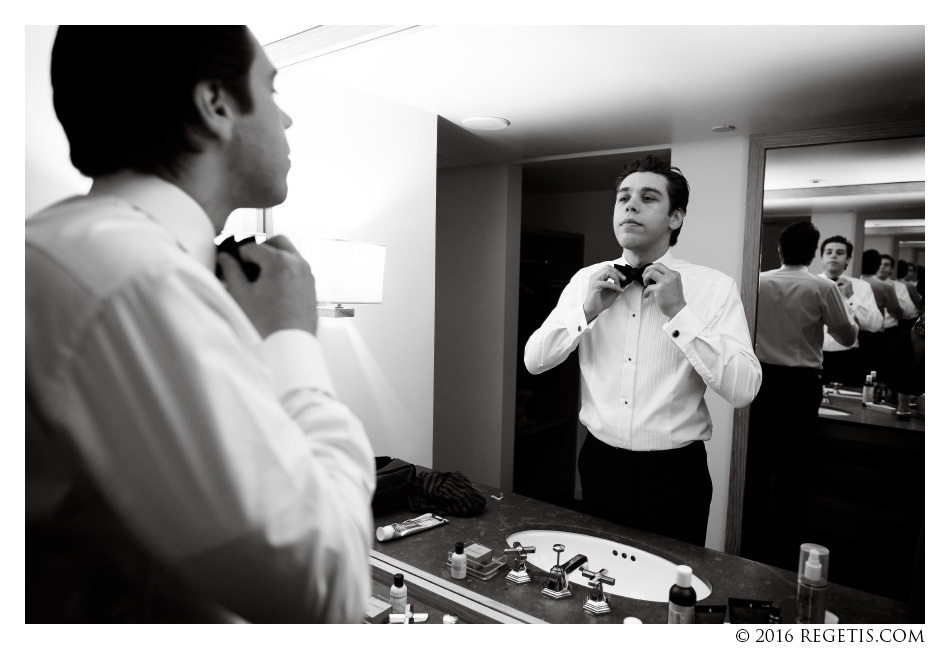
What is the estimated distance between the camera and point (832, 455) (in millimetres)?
1103

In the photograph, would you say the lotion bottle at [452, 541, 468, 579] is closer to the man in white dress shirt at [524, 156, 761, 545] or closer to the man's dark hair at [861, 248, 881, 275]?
the man in white dress shirt at [524, 156, 761, 545]

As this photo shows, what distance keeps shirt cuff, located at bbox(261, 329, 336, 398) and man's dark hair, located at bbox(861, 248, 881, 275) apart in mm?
958

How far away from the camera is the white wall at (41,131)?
779 mm

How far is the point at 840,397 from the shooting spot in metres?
1.10

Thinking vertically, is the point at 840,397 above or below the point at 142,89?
below

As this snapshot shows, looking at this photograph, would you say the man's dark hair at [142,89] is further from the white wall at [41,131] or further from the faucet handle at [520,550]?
the faucet handle at [520,550]

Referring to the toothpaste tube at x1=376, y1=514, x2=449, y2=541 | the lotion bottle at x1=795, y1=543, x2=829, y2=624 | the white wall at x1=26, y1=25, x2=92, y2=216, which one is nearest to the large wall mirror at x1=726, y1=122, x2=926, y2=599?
the lotion bottle at x1=795, y1=543, x2=829, y2=624

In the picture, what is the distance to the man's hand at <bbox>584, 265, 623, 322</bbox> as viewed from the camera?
121cm

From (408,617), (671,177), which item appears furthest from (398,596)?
(671,177)

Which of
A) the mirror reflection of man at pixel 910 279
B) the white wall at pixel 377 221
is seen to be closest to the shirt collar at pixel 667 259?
the mirror reflection of man at pixel 910 279

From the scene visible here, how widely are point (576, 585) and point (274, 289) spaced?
788 millimetres

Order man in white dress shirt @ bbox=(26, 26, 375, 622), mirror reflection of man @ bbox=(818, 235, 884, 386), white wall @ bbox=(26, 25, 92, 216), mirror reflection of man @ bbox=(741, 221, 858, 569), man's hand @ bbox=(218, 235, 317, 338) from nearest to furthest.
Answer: man in white dress shirt @ bbox=(26, 26, 375, 622) < man's hand @ bbox=(218, 235, 317, 338) < white wall @ bbox=(26, 25, 92, 216) < mirror reflection of man @ bbox=(818, 235, 884, 386) < mirror reflection of man @ bbox=(741, 221, 858, 569)

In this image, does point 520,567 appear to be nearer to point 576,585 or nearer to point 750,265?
point 576,585
